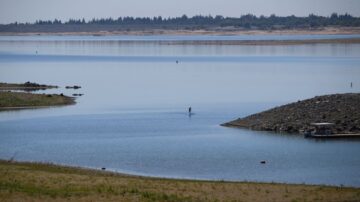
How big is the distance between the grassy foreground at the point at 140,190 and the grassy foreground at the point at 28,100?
41622mm

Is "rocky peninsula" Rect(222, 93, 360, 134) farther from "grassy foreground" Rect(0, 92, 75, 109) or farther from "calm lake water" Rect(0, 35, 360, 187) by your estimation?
"grassy foreground" Rect(0, 92, 75, 109)

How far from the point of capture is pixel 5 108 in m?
73.8

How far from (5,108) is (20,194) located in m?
46.9

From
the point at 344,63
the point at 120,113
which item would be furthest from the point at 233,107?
the point at 344,63

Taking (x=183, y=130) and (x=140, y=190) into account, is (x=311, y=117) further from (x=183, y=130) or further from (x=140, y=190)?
(x=140, y=190)

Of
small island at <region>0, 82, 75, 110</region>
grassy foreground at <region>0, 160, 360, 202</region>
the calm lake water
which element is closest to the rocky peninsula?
the calm lake water

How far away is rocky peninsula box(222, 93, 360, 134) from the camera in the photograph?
53344mm

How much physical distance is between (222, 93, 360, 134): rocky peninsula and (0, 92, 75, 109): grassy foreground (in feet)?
79.5

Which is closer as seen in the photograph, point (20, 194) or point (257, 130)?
point (20, 194)

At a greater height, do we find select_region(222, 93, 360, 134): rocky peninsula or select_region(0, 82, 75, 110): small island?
select_region(222, 93, 360, 134): rocky peninsula

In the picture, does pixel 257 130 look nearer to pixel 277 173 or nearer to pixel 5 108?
pixel 277 173

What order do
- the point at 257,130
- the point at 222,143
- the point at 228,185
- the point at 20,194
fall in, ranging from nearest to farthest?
the point at 20,194 → the point at 228,185 → the point at 222,143 → the point at 257,130

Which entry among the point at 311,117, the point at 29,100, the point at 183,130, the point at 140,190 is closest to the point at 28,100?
the point at 29,100

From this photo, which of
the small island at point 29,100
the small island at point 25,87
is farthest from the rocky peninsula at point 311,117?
the small island at point 25,87
